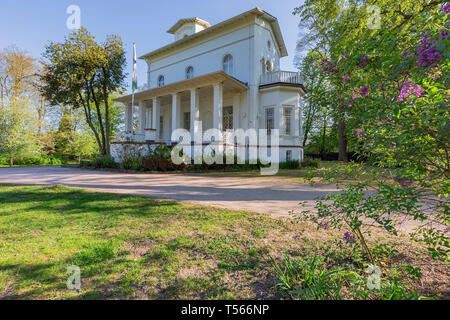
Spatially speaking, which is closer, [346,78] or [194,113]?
[346,78]

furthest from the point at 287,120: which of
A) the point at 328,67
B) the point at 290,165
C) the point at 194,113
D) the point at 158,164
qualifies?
the point at 328,67

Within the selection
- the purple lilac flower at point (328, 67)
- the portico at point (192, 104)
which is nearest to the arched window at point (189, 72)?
the portico at point (192, 104)

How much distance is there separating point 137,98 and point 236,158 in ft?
35.5

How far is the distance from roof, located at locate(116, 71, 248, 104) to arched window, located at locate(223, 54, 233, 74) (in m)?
2.20

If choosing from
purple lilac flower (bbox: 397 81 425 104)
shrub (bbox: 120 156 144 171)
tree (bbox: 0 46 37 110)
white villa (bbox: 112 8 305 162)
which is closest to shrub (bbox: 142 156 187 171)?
shrub (bbox: 120 156 144 171)

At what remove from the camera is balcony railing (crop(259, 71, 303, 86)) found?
14711 millimetres

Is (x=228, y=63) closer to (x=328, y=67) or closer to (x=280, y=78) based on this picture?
(x=280, y=78)

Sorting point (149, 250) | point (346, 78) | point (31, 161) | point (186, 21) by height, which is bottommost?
point (149, 250)

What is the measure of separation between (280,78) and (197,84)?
19.6 feet

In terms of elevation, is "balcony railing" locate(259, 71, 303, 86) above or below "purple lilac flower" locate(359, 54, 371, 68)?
above

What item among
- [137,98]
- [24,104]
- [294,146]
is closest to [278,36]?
[294,146]

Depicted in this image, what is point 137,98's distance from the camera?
58.0 ft

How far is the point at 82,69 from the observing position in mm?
15070

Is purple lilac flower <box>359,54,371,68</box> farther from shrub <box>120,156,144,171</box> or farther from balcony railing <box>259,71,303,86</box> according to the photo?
balcony railing <box>259,71,303,86</box>
